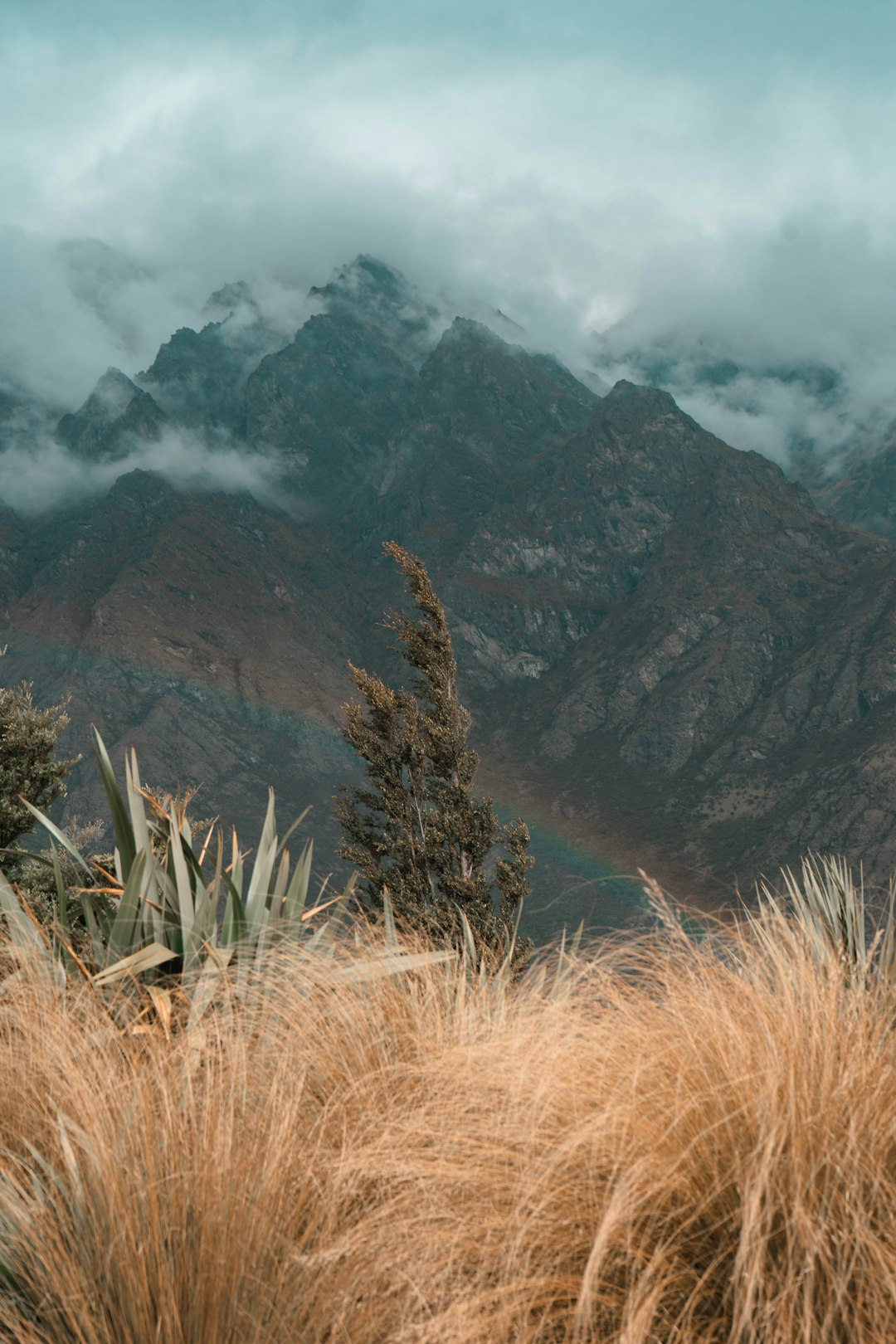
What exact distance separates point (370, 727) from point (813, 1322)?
11958mm

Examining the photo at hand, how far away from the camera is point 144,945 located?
425 cm

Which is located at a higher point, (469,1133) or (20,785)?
(469,1133)

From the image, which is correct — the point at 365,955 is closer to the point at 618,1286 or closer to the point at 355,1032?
the point at 355,1032

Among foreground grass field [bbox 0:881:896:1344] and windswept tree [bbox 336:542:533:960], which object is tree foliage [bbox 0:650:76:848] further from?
foreground grass field [bbox 0:881:896:1344]

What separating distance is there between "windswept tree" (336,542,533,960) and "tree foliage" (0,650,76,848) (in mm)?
3825

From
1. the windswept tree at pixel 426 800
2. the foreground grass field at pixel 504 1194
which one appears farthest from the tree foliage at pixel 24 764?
the foreground grass field at pixel 504 1194

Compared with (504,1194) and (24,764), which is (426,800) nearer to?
(24,764)

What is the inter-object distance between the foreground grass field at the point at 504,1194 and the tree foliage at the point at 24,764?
28.1 feet

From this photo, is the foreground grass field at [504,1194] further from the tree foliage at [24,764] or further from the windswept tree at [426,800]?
the windswept tree at [426,800]

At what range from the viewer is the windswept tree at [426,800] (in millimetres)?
12430

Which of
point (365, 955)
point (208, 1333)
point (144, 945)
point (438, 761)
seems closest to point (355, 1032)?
point (365, 955)

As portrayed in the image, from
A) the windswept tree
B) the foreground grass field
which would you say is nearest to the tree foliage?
the windswept tree

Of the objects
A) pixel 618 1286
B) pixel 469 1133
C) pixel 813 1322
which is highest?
pixel 813 1322

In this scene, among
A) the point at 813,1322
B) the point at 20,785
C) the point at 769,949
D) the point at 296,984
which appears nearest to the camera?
the point at 813,1322
